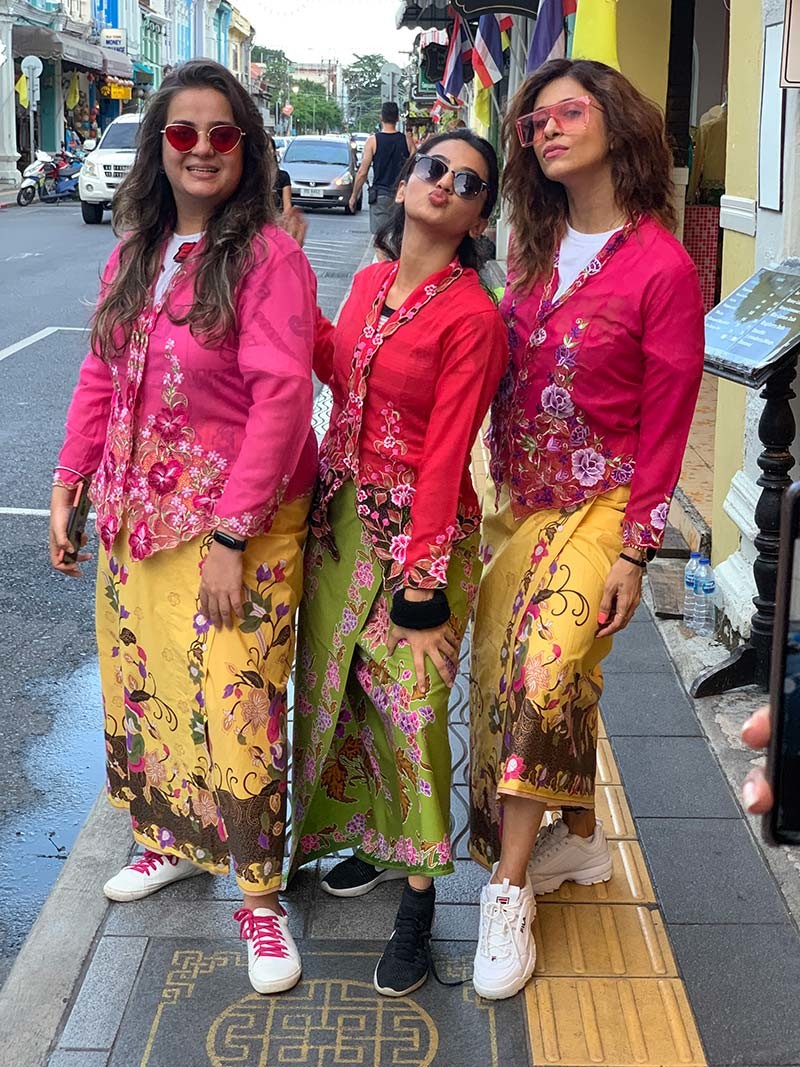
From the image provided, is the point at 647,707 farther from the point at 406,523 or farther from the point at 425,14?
the point at 425,14

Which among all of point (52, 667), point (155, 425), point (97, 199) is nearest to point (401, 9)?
point (97, 199)

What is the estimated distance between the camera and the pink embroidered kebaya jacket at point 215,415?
2.68 metres

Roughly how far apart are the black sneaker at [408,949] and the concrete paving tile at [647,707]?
1379mm

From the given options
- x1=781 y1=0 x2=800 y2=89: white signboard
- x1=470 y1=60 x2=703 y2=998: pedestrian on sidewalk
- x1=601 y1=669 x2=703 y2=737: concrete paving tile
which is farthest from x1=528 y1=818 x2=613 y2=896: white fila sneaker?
x1=781 y1=0 x2=800 y2=89: white signboard

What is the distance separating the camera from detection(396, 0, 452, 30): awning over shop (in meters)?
19.4

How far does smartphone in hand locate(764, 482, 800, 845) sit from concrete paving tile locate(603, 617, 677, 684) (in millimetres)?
3460

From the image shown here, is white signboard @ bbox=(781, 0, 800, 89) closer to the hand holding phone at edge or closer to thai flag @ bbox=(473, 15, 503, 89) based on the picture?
the hand holding phone at edge

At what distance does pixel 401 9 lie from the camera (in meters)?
24.8

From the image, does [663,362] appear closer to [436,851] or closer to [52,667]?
[436,851]

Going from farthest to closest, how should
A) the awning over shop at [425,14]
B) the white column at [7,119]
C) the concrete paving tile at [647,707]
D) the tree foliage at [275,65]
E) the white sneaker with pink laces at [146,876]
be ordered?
the tree foliage at [275,65]
the white column at [7,119]
the awning over shop at [425,14]
the concrete paving tile at [647,707]
the white sneaker with pink laces at [146,876]

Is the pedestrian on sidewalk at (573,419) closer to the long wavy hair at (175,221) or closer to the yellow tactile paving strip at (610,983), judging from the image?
the yellow tactile paving strip at (610,983)

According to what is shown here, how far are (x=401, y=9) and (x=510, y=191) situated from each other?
23734 mm

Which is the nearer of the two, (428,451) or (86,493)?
(428,451)

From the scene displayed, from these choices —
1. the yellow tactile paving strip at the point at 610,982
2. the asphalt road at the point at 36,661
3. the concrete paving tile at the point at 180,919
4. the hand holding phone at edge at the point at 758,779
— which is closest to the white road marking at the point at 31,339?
the asphalt road at the point at 36,661
